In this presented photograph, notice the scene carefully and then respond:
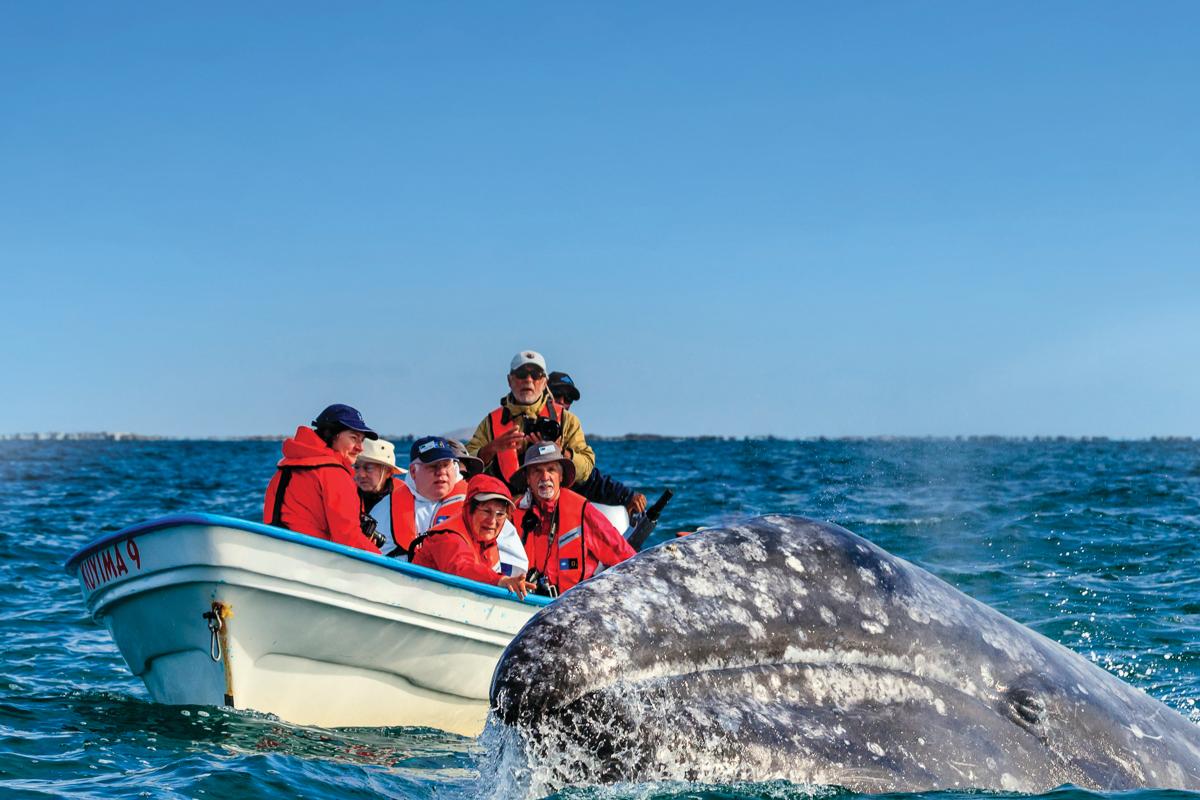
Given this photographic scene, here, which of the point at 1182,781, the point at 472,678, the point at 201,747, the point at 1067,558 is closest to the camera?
the point at 1182,781

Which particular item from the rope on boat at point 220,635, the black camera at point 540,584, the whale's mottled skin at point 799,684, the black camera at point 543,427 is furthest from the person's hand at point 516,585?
the whale's mottled skin at point 799,684

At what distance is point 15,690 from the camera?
332 inches

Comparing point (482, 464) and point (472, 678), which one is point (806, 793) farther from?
point (482, 464)

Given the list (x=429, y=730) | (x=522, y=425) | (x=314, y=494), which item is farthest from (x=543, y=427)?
(x=429, y=730)

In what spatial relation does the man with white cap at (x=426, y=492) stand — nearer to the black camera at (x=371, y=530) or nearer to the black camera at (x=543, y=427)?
the black camera at (x=371, y=530)

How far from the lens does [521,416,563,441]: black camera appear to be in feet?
34.3

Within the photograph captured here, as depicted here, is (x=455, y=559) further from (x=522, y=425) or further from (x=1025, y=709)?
(x=1025, y=709)

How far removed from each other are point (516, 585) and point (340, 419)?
165cm

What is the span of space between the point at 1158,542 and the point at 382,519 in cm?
1171

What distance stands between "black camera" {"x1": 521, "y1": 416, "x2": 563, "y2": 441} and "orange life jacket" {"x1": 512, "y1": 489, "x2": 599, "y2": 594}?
4.93 ft

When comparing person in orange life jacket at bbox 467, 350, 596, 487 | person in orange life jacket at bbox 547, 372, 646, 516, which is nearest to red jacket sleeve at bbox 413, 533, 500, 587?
person in orange life jacket at bbox 467, 350, 596, 487

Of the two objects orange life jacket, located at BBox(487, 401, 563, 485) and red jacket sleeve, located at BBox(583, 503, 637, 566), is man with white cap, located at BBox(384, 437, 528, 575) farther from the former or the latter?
Answer: orange life jacket, located at BBox(487, 401, 563, 485)

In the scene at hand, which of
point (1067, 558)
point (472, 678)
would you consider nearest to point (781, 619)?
point (472, 678)

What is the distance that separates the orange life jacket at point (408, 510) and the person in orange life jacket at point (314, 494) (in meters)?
A: 0.95
